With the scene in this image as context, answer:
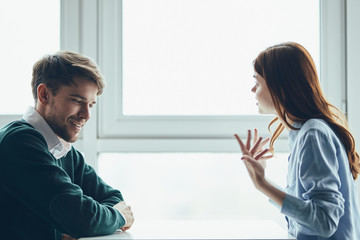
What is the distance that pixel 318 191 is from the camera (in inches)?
40.9

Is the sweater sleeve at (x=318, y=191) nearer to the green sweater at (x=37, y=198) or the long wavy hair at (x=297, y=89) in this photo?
the long wavy hair at (x=297, y=89)

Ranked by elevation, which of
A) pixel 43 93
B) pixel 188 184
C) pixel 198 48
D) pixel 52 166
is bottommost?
pixel 188 184

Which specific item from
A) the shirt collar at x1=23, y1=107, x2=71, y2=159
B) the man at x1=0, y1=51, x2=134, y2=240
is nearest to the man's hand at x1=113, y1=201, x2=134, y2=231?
the man at x1=0, y1=51, x2=134, y2=240

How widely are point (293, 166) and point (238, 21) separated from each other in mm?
845

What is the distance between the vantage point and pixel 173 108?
5.75 feet

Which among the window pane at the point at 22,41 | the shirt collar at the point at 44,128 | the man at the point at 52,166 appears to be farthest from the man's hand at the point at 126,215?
the window pane at the point at 22,41

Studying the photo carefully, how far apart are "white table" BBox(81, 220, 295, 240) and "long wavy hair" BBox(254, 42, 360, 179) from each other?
0.35m

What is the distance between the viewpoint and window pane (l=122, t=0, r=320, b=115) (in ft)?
5.73

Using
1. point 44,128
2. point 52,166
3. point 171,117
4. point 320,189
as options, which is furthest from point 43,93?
point 320,189

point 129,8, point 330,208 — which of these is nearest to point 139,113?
point 129,8

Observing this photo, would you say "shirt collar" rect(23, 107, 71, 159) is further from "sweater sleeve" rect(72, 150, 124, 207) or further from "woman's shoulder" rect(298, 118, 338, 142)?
"woman's shoulder" rect(298, 118, 338, 142)

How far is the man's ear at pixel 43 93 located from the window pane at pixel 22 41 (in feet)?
1.95

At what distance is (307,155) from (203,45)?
0.85 meters

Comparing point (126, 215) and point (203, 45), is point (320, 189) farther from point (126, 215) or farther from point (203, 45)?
point (203, 45)
